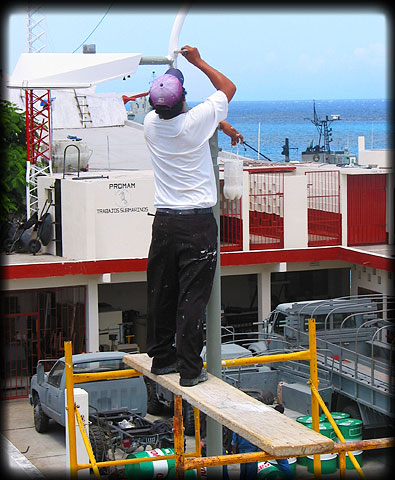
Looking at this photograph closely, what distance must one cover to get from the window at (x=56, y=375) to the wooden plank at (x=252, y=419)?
1191cm

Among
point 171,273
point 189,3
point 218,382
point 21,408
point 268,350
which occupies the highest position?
point 189,3

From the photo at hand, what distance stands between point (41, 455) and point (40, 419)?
1.53 m

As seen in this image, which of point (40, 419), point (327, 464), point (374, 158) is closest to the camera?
point (327, 464)

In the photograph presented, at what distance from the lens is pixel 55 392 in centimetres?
1941

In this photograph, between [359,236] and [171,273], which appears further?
[359,236]

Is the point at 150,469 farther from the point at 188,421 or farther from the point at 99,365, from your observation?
the point at 99,365

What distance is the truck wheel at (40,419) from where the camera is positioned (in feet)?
66.4

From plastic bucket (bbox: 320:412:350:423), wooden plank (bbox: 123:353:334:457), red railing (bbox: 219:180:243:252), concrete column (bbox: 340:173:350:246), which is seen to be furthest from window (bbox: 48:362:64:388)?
wooden plank (bbox: 123:353:334:457)

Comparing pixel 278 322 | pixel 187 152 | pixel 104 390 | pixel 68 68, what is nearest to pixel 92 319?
pixel 104 390

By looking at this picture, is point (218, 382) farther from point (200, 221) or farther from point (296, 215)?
point (296, 215)

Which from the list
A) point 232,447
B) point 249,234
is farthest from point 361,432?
point 249,234

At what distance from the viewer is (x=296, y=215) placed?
25281mm

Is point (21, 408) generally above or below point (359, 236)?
below

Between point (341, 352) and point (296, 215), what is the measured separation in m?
6.85
